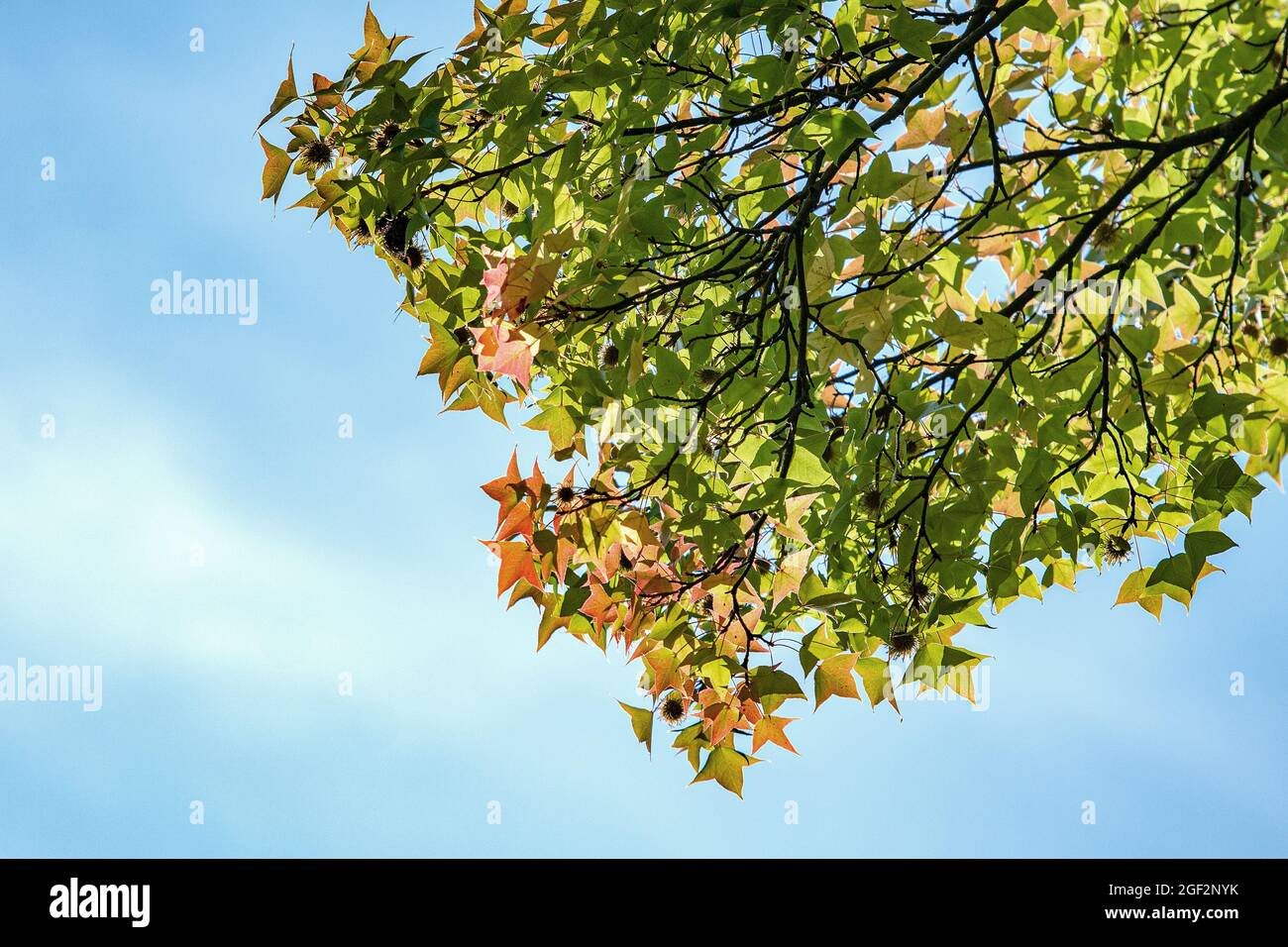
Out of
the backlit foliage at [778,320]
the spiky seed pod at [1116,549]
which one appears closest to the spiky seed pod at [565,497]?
the backlit foliage at [778,320]

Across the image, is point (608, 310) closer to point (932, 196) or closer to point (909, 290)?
point (909, 290)

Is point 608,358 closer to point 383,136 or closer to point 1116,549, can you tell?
point 383,136

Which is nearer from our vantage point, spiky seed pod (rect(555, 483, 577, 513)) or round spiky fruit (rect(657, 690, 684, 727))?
spiky seed pod (rect(555, 483, 577, 513))

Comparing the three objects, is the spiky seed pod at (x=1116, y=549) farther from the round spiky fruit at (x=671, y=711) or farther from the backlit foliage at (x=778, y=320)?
the round spiky fruit at (x=671, y=711)

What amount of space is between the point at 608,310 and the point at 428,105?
86cm

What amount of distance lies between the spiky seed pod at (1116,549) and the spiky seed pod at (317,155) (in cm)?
320

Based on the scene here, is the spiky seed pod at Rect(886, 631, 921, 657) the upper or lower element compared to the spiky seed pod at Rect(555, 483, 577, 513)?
lower

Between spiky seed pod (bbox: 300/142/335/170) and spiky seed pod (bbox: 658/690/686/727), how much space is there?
2.31 meters

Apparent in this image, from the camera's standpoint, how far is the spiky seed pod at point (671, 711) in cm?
334

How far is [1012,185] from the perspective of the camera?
3.48 metres

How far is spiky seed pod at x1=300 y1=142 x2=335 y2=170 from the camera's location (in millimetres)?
3291

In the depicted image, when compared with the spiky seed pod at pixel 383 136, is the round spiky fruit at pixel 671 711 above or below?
below

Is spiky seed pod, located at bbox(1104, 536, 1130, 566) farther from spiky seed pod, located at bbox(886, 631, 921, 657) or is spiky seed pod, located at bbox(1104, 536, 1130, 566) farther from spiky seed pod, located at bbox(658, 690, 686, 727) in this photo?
spiky seed pod, located at bbox(658, 690, 686, 727)

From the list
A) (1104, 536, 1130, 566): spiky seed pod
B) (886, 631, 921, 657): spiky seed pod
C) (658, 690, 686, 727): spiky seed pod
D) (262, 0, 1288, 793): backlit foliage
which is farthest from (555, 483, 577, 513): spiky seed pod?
(1104, 536, 1130, 566): spiky seed pod
